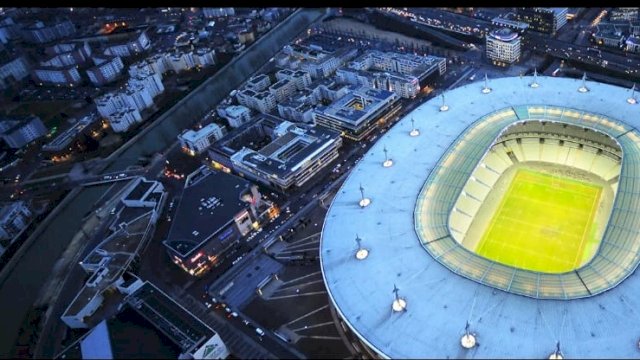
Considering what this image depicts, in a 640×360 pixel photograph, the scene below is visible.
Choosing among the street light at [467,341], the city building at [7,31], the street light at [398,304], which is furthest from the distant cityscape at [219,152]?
the street light at [398,304]

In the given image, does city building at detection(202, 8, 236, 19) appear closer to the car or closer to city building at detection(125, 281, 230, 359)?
city building at detection(125, 281, 230, 359)

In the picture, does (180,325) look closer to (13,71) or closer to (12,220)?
(12,220)

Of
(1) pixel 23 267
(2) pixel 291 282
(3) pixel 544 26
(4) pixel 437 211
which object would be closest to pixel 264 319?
(2) pixel 291 282

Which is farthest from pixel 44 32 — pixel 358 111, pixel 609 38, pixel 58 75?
pixel 609 38

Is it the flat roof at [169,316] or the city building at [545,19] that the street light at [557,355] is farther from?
the city building at [545,19]

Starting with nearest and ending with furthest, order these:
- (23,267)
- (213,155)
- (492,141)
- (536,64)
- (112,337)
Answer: (112,337)
(492,141)
(23,267)
(213,155)
(536,64)

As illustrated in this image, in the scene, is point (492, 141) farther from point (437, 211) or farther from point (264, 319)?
point (264, 319)

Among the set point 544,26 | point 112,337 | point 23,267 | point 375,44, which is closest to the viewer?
point 112,337
